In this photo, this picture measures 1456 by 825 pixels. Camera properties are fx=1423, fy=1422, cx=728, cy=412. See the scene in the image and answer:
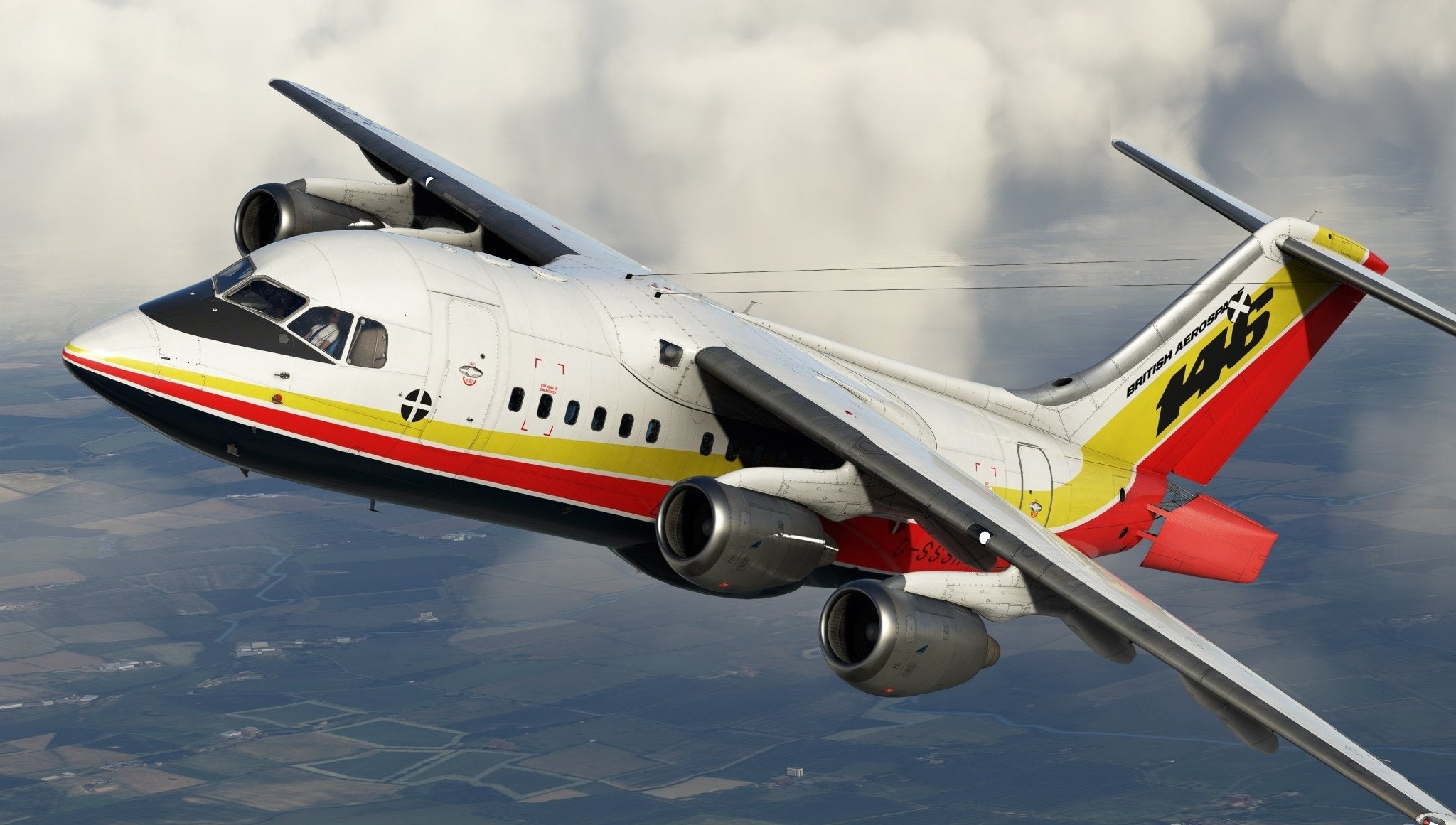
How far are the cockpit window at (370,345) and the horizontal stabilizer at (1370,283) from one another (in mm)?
14877

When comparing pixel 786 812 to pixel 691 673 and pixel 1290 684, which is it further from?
pixel 1290 684

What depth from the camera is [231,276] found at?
18203mm

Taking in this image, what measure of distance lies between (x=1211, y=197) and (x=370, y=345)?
665 inches

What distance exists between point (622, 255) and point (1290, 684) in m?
178

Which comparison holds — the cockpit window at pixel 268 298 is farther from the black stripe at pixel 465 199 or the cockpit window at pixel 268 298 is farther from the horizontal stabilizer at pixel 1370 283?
the horizontal stabilizer at pixel 1370 283

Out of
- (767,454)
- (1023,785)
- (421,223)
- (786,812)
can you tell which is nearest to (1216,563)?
(767,454)

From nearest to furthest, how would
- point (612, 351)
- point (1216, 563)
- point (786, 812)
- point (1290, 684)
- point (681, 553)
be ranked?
point (681, 553) → point (612, 351) → point (1216, 563) → point (786, 812) → point (1290, 684)

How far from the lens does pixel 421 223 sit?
27.6 meters

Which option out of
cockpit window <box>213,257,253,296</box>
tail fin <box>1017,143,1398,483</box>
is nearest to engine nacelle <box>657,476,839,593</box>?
cockpit window <box>213,257,253,296</box>

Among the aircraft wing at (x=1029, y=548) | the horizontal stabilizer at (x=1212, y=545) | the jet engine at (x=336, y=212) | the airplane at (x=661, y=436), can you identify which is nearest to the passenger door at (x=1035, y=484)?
the airplane at (x=661, y=436)

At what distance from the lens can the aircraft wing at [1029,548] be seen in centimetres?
1606

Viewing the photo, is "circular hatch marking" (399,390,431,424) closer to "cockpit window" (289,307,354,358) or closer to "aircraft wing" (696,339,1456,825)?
"cockpit window" (289,307,354,358)

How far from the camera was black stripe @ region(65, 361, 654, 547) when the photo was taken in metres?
17.4

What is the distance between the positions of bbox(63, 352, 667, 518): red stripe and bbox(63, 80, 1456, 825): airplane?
1.2 inches
